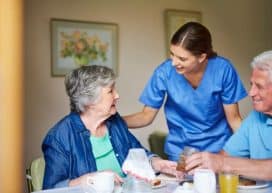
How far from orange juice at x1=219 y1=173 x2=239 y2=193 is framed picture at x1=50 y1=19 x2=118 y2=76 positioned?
1.73m

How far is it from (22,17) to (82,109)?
4.35ft

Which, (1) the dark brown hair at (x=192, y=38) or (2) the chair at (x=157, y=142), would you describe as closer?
(1) the dark brown hair at (x=192, y=38)

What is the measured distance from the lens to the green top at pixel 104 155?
1.69 meters

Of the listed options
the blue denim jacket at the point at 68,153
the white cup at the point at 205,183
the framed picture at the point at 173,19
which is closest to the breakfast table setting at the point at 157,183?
the white cup at the point at 205,183

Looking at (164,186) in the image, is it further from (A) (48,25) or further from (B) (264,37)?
(B) (264,37)

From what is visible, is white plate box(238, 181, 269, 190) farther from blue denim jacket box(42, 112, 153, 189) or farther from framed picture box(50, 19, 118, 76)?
framed picture box(50, 19, 118, 76)

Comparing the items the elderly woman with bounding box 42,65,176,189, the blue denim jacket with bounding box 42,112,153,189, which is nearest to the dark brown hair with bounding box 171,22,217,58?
the elderly woman with bounding box 42,65,176,189

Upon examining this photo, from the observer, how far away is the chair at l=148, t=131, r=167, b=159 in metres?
3.03

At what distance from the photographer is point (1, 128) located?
1.50ft

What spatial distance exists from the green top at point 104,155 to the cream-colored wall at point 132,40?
2.31 ft

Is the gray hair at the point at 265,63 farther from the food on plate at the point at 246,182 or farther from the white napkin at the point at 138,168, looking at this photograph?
the white napkin at the point at 138,168

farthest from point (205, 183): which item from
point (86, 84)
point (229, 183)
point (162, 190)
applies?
point (86, 84)

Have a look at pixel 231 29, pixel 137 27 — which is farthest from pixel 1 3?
pixel 231 29

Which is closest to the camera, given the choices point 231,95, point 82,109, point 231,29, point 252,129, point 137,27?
point 252,129
